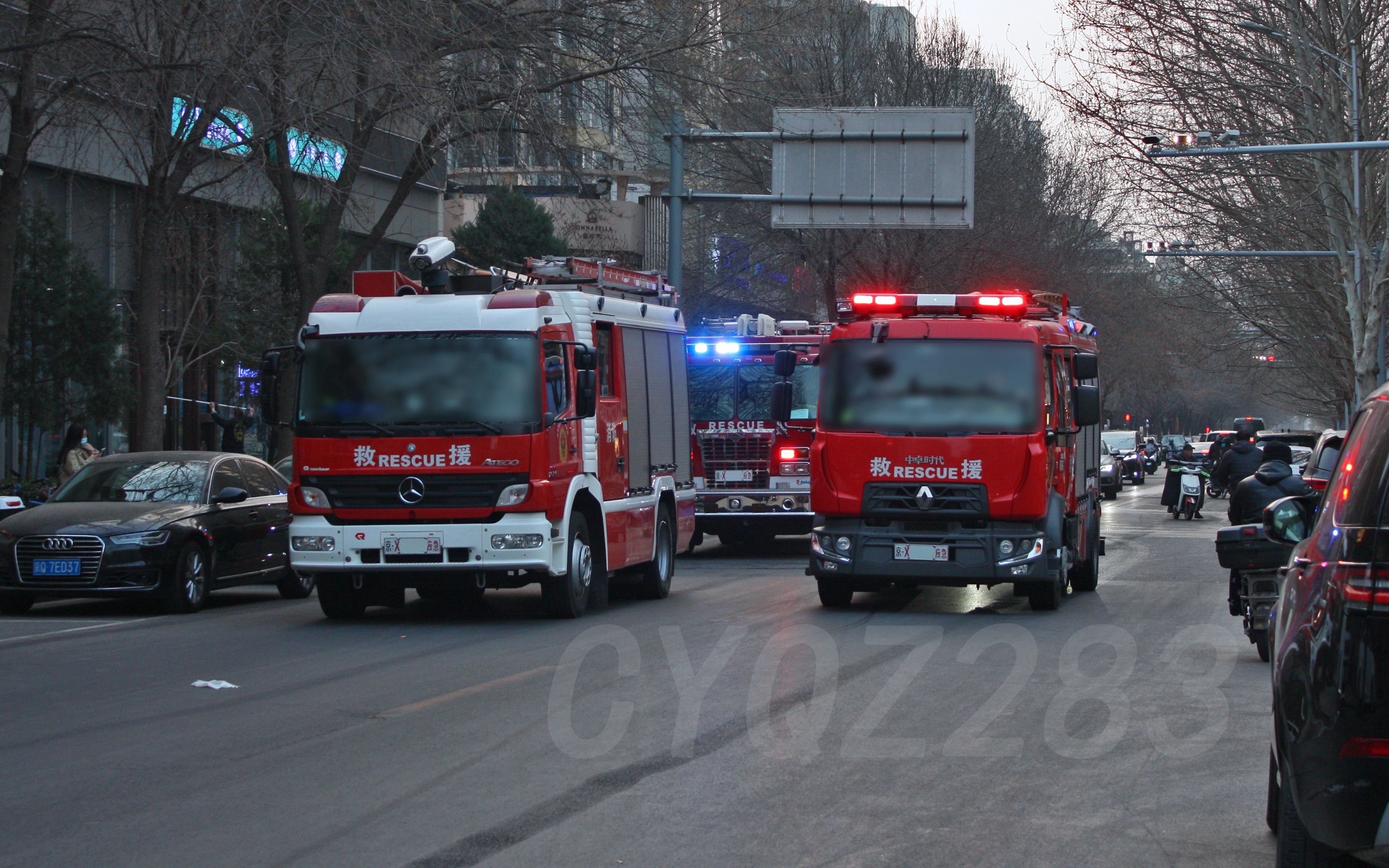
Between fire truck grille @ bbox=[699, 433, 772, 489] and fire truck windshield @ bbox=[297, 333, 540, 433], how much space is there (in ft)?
28.6

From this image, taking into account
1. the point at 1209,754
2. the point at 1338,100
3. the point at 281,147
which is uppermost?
the point at 1338,100

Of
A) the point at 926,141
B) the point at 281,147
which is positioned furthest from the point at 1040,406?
the point at 926,141

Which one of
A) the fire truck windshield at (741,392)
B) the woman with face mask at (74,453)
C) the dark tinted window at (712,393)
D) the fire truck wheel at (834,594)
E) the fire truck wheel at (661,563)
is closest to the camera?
the fire truck wheel at (834,594)

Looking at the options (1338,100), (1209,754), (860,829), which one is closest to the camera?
(860,829)

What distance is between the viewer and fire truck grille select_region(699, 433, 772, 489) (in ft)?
71.5

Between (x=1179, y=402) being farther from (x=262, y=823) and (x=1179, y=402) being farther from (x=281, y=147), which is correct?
(x=262, y=823)

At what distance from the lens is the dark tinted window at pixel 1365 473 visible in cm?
455

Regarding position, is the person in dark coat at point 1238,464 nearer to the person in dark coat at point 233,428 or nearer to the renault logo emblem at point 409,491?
the renault logo emblem at point 409,491

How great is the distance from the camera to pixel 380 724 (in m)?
8.62

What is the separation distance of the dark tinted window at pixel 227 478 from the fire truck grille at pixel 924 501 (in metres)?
6.40

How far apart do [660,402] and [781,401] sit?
1658mm

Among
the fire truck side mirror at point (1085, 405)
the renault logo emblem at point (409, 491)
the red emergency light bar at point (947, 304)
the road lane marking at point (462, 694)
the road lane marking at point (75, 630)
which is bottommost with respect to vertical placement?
the road lane marking at point (75, 630)

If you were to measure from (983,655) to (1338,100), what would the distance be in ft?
102

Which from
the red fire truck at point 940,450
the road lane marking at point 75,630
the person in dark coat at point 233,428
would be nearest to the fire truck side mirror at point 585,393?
the red fire truck at point 940,450
